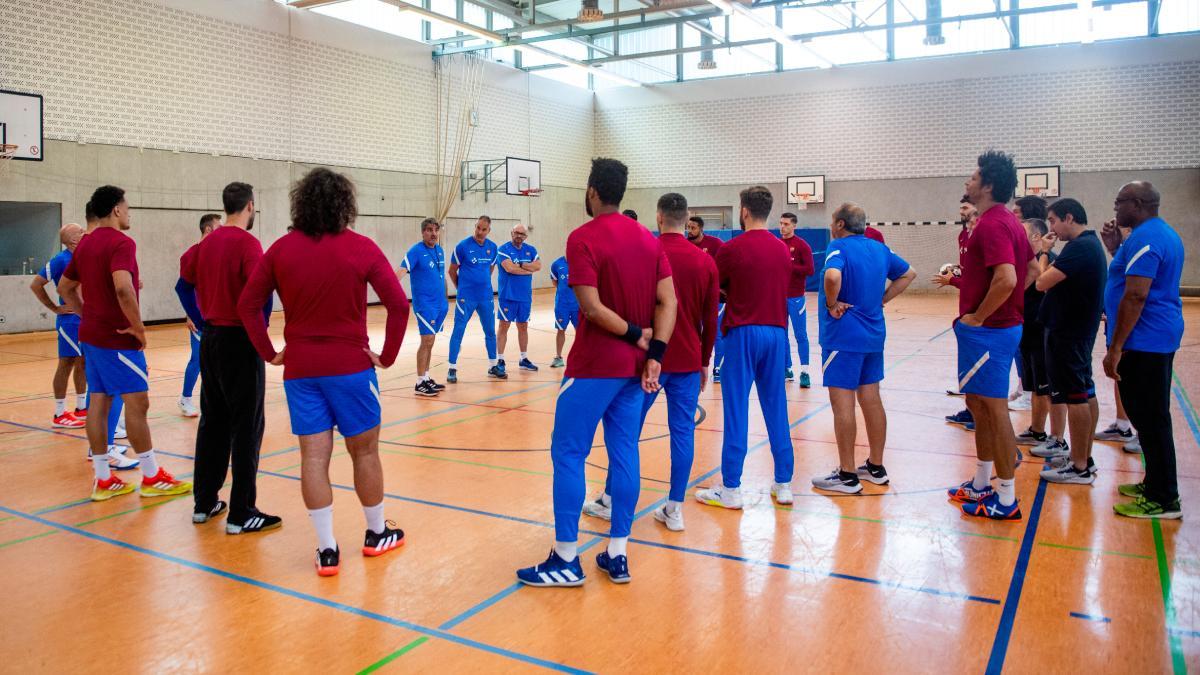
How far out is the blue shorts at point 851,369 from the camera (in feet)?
17.1

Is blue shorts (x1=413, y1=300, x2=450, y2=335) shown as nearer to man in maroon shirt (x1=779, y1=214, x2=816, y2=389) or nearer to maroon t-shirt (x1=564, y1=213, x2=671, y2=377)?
man in maroon shirt (x1=779, y1=214, x2=816, y2=389)

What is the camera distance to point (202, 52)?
53.6 ft

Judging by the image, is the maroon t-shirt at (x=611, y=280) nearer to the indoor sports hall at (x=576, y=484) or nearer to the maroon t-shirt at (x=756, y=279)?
the indoor sports hall at (x=576, y=484)

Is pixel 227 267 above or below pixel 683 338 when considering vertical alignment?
above

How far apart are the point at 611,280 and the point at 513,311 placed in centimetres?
691

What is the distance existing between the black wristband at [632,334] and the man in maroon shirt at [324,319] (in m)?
0.98

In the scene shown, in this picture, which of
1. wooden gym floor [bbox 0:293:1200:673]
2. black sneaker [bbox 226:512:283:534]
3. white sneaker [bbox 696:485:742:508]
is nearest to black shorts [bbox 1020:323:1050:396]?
wooden gym floor [bbox 0:293:1200:673]

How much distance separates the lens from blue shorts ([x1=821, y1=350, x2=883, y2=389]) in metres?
5.23

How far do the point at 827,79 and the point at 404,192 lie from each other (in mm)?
11742

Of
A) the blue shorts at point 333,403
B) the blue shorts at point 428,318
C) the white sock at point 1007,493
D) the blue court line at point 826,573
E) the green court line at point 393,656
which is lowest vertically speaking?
the green court line at point 393,656

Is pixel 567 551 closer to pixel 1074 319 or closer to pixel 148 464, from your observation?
pixel 148 464

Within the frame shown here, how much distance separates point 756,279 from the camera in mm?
4879

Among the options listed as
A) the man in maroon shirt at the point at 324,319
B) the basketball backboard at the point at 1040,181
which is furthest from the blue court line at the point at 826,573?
the basketball backboard at the point at 1040,181

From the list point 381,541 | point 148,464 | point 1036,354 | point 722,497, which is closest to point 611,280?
point 381,541
